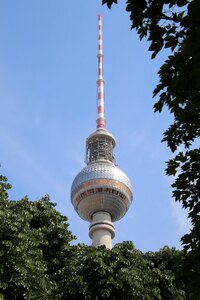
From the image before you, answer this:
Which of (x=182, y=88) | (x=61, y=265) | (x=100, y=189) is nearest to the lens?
(x=182, y=88)

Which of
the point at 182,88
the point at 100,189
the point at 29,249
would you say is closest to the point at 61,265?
the point at 29,249

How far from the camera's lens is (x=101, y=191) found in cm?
8662

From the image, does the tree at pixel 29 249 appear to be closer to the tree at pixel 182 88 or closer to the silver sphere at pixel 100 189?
the tree at pixel 182 88

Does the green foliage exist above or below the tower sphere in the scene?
below

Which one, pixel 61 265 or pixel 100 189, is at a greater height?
pixel 100 189

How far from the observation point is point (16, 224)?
20281mm

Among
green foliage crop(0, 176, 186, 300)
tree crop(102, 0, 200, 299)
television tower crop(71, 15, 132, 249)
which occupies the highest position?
television tower crop(71, 15, 132, 249)

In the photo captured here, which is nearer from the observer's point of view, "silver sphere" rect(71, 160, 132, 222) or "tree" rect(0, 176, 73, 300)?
"tree" rect(0, 176, 73, 300)

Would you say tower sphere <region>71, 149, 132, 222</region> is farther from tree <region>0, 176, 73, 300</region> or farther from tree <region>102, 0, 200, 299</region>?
tree <region>102, 0, 200, 299</region>

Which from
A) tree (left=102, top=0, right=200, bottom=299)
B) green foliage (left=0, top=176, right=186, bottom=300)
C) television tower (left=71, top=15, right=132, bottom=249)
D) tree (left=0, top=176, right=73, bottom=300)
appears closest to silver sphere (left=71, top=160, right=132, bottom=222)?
television tower (left=71, top=15, right=132, bottom=249)

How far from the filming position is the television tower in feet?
285

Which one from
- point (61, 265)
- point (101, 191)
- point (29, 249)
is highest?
point (101, 191)

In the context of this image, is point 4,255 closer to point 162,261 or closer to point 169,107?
point 162,261

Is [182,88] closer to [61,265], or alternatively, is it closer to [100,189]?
[61,265]
